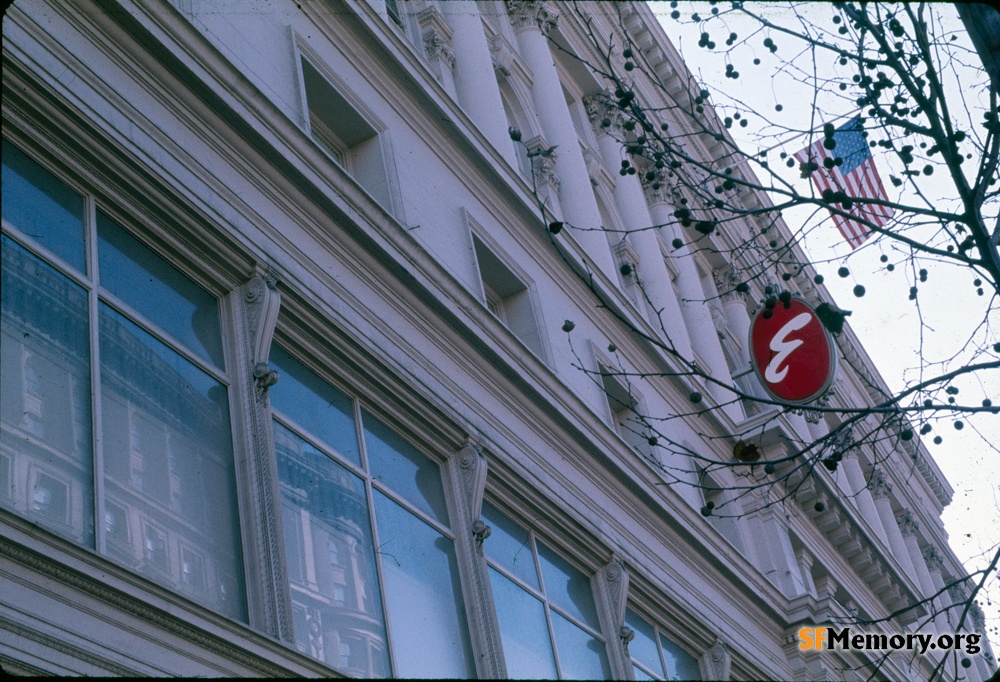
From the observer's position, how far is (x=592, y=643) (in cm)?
1939

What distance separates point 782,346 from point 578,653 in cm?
1064

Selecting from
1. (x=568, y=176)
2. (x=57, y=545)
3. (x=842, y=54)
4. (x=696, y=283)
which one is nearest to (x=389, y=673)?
(x=57, y=545)

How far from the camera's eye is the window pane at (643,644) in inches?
815

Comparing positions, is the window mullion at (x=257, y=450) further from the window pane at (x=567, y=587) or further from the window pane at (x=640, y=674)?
the window pane at (x=640, y=674)

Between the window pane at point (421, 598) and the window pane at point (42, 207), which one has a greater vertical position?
the window pane at point (42, 207)

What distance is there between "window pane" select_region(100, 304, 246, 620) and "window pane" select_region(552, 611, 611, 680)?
703 centimetres

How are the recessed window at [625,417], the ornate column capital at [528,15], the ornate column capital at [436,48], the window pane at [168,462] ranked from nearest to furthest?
the window pane at [168,462]
the ornate column capital at [436,48]
the recessed window at [625,417]
the ornate column capital at [528,15]

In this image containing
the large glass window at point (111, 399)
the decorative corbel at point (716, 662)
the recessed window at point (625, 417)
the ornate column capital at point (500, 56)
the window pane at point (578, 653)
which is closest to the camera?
the large glass window at point (111, 399)

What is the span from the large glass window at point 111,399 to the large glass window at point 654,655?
31.8 feet

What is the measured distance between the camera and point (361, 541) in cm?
1452

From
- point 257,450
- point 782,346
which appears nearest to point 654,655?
point 782,346

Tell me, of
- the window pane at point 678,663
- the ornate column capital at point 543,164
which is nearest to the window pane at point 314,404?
the window pane at point 678,663

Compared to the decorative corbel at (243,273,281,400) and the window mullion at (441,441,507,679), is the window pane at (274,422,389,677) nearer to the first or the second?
the decorative corbel at (243,273,281,400)

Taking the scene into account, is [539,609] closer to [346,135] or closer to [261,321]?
[261,321]
